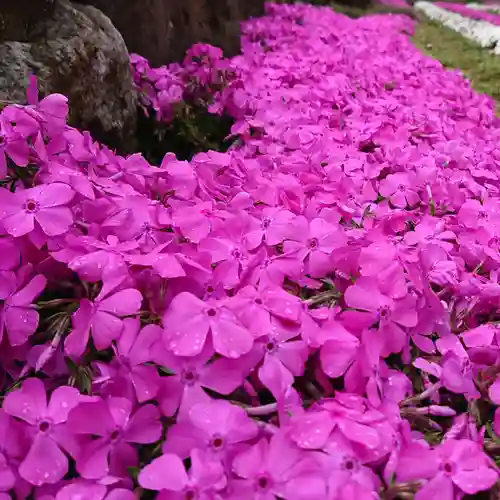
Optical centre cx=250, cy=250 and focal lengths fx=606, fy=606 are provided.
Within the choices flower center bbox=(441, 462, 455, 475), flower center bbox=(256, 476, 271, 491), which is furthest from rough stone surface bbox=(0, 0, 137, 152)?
flower center bbox=(441, 462, 455, 475)

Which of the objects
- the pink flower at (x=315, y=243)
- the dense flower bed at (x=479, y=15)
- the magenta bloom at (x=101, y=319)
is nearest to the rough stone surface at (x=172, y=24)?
the pink flower at (x=315, y=243)

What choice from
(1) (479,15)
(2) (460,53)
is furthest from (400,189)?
(1) (479,15)

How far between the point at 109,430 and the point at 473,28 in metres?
6.54

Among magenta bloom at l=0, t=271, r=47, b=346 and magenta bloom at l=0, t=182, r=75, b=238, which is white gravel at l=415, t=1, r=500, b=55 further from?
magenta bloom at l=0, t=271, r=47, b=346

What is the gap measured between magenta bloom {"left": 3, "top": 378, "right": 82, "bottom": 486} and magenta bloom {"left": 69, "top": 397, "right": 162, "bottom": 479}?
20 mm

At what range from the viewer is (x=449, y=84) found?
326 centimetres

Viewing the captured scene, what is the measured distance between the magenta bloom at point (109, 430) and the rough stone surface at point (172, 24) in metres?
2.24

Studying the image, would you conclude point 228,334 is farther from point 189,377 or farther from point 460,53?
point 460,53

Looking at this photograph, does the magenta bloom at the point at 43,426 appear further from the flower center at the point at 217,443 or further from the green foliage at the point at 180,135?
the green foliage at the point at 180,135

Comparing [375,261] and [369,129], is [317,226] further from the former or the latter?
[369,129]

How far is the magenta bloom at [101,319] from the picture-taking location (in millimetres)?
938

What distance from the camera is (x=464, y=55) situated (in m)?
4.74

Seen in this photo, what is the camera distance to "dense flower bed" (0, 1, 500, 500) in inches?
33.4

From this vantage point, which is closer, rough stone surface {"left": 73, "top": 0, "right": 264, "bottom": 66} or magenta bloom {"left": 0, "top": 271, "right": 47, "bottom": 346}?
magenta bloom {"left": 0, "top": 271, "right": 47, "bottom": 346}
